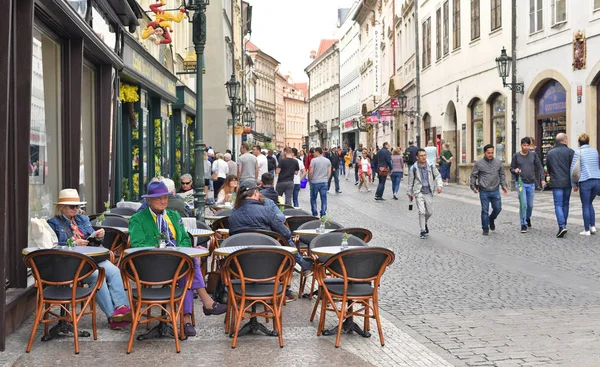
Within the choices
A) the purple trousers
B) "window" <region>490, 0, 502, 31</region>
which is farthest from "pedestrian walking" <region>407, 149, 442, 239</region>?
"window" <region>490, 0, 502, 31</region>

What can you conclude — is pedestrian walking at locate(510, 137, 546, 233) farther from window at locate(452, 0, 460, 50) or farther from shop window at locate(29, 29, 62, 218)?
window at locate(452, 0, 460, 50)

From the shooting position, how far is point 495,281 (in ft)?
33.7

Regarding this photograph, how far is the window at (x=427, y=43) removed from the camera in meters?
40.9

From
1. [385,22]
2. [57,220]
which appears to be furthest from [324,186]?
[385,22]

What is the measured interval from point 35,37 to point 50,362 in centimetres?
468

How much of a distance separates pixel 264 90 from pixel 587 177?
328 feet

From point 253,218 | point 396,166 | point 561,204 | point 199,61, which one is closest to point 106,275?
point 253,218

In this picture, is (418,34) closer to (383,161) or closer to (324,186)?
(383,161)

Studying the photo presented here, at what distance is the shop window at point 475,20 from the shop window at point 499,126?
312cm

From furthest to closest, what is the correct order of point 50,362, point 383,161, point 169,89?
1. point 383,161
2. point 169,89
3. point 50,362

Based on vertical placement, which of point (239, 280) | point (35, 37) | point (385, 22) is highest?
point (385, 22)

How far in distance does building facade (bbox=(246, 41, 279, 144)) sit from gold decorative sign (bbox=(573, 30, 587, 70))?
7811 centimetres

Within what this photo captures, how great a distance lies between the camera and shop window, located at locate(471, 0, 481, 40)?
32062 mm

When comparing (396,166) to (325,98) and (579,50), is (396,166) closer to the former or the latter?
(579,50)
